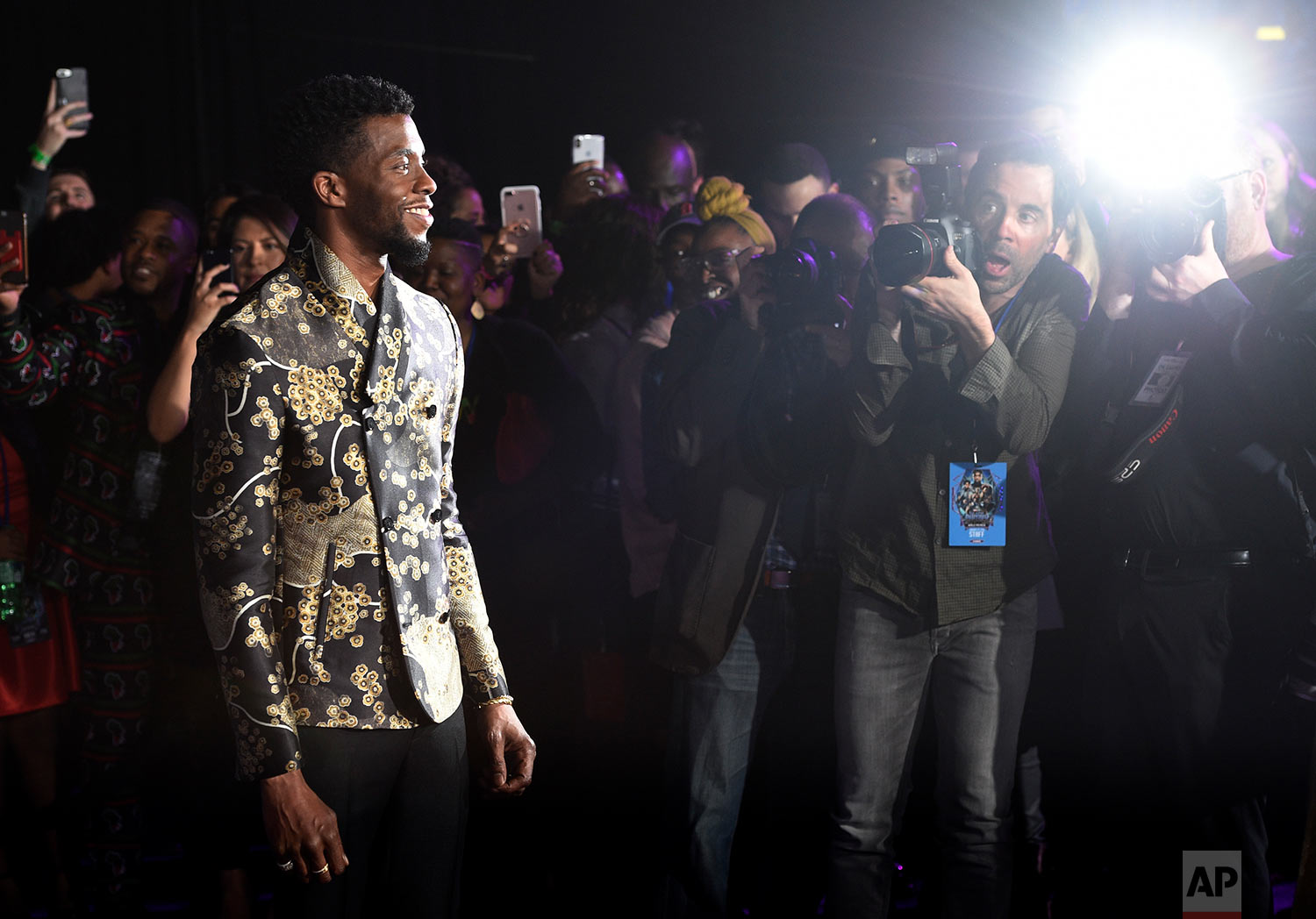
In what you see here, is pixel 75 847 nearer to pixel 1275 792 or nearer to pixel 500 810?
pixel 500 810

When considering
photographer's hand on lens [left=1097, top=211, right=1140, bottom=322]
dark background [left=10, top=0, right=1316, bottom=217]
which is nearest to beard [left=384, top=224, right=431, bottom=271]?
photographer's hand on lens [left=1097, top=211, right=1140, bottom=322]

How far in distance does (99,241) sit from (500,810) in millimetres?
1938

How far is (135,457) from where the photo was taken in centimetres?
279

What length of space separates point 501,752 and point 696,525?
32.9 inches

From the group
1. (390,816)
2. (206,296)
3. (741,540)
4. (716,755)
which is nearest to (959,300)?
(741,540)

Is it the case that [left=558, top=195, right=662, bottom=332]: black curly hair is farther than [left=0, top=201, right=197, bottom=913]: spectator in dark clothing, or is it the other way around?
[left=558, top=195, right=662, bottom=332]: black curly hair

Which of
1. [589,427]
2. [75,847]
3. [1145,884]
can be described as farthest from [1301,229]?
[75,847]

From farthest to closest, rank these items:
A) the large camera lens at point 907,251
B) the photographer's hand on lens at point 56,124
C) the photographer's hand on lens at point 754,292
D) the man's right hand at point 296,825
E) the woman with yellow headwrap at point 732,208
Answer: the photographer's hand on lens at point 56,124, the woman with yellow headwrap at point 732,208, the photographer's hand on lens at point 754,292, the large camera lens at point 907,251, the man's right hand at point 296,825

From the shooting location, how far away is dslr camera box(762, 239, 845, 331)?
239 centimetres

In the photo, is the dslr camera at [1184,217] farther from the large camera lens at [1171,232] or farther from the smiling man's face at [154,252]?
the smiling man's face at [154,252]

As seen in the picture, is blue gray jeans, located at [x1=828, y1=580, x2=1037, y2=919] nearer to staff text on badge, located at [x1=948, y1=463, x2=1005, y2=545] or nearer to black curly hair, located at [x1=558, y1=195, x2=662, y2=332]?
staff text on badge, located at [x1=948, y1=463, x2=1005, y2=545]

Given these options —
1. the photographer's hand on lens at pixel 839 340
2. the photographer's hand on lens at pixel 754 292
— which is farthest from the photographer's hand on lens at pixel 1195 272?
the photographer's hand on lens at pixel 754 292

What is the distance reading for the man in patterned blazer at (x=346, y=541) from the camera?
1.48 metres

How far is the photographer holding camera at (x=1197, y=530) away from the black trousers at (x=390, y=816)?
1405 mm
